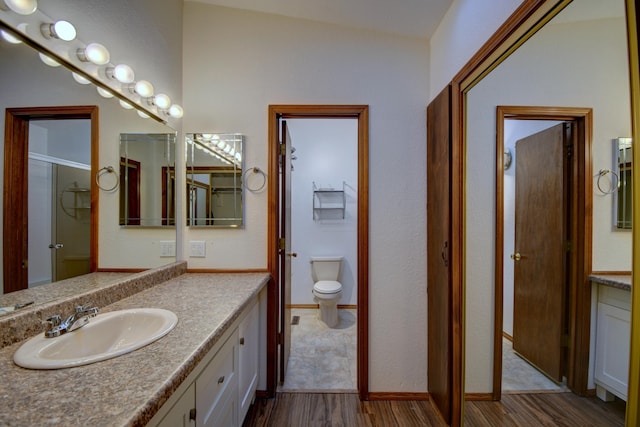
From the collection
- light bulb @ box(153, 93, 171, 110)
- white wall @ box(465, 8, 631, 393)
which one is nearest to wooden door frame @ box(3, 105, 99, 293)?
light bulb @ box(153, 93, 171, 110)

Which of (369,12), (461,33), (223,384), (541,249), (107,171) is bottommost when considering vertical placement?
(223,384)

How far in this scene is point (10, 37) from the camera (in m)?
0.85

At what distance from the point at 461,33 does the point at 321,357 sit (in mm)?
2553

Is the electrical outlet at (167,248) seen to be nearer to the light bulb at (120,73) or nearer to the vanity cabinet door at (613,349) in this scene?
the light bulb at (120,73)

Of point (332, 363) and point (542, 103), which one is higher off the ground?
point (542, 103)

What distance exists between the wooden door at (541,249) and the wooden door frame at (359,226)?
861mm

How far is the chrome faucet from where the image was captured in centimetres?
84

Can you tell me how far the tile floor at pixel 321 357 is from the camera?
76.9 inches

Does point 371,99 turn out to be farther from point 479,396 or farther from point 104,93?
point 479,396

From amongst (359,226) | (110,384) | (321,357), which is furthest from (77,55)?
(321,357)

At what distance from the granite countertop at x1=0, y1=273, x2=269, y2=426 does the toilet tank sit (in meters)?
2.28

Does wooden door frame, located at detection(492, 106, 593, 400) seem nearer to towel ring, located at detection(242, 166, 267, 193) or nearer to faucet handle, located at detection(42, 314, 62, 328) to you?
towel ring, located at detection(242, 166, 267, 193)


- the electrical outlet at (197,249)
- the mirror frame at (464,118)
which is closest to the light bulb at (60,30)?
the electrical outlet at (197,249)

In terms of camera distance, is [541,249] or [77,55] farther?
[77,55]
